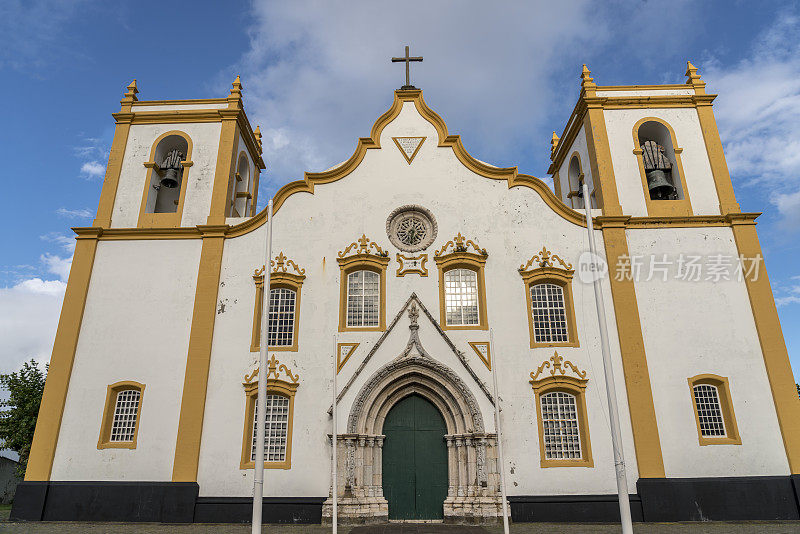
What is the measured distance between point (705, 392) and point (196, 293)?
15810 mm

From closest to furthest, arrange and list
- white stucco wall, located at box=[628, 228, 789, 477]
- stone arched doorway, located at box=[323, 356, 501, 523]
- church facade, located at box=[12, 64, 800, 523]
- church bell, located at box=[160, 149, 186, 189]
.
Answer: stone arched doorway, located at box=[323, 356, 501, 523]
church facade, located at box=[12, 64, 800, 523]
white stucco wall, located at box=[628, 228, 789, 477]
church bell, located at box=[160, 149, 186, 189]

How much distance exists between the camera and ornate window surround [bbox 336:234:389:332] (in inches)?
637

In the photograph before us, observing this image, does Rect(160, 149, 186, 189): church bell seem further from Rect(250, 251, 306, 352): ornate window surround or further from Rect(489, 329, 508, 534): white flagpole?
Rect(489, 329, 508, 534): white flagpole

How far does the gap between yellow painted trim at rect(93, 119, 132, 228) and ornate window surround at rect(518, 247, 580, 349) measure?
14.0m

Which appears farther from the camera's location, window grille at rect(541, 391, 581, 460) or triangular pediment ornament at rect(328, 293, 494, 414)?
triangular pediment ornament at rect(328, 293, 494, 414)

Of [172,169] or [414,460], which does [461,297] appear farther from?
[172,169]

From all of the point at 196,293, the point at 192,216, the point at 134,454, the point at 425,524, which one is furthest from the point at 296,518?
the point at 192,216

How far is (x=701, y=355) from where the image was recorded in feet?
51.5

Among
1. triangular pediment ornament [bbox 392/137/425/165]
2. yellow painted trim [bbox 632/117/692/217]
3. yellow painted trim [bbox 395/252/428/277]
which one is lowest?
yellow painted trim [bbox 395/252/428/277]

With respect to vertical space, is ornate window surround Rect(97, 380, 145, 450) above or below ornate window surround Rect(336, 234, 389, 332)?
below

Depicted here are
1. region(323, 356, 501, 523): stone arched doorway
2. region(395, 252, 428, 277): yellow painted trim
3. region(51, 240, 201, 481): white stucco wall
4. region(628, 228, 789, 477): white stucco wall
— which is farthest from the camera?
region(395, 252, 428, 277): yellow painted trim

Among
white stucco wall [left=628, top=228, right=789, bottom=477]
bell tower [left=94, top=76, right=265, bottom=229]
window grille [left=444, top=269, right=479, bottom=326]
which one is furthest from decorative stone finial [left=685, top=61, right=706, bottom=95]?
bell tower [left=94, top=76, right=265, bottom=229]

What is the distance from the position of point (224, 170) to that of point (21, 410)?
1407cm

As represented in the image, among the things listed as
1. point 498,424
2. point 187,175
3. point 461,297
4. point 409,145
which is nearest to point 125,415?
point 187,175
